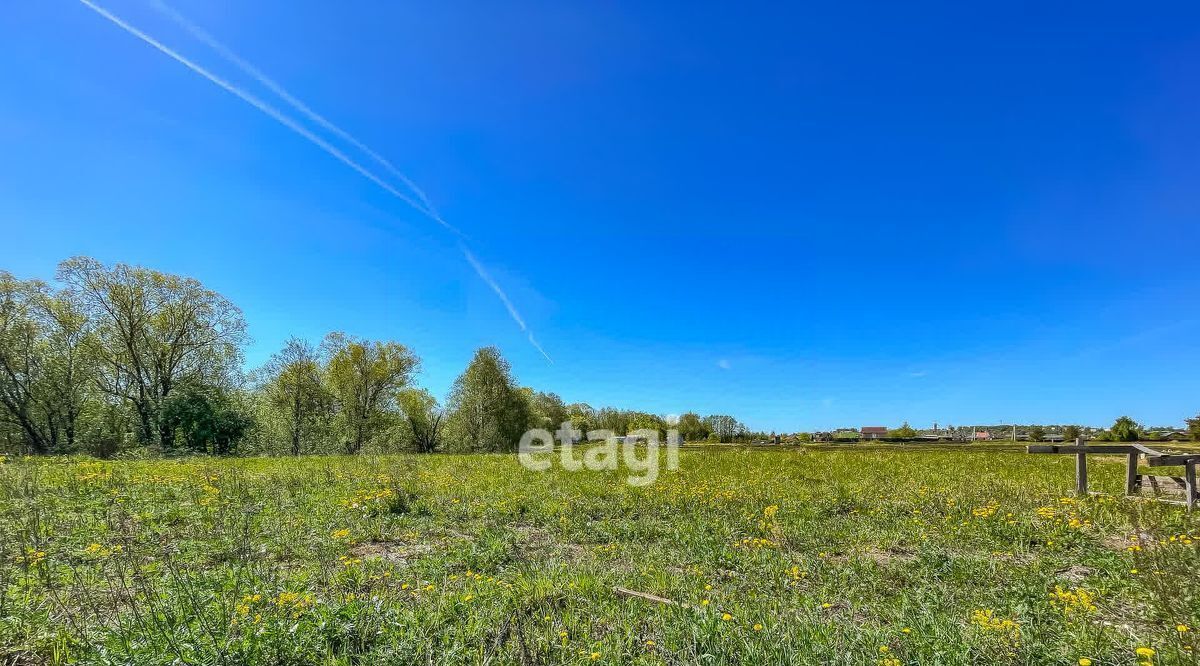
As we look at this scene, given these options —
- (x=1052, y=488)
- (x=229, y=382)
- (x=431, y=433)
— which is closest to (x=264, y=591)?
(x=1052, y=488)

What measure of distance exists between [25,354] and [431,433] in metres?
35.8

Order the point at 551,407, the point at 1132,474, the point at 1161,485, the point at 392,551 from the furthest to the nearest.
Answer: the point at 551,407
the point at 1161,485
the point at 1132,474
the point at 392,551

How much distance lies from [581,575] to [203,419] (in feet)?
130

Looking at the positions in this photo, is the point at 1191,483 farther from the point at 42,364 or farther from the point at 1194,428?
the point at 1194,428

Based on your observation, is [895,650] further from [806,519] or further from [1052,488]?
[1052,488]

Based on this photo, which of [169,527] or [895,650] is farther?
[169,527]

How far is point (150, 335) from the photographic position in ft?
117

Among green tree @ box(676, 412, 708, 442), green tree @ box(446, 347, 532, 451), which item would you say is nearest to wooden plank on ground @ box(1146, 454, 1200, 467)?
green tree @ box(446, 347, 532, 451)

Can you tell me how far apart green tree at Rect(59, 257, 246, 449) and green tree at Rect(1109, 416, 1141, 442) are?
97393 mm

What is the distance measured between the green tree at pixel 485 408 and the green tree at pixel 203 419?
1975cm

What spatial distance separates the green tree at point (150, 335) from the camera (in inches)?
1305

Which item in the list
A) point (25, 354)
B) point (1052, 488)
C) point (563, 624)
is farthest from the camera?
point (25, 354)

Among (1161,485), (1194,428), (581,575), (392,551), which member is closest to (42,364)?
(392,551)

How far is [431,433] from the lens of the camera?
60281mm
